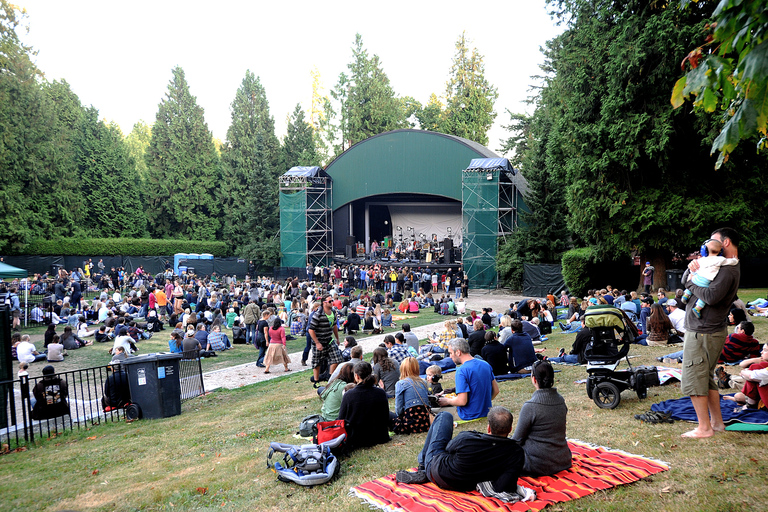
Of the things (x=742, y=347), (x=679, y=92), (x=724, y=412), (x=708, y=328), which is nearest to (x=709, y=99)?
(x=679, y=92)

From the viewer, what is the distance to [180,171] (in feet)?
154

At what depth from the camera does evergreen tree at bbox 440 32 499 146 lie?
50719 mm

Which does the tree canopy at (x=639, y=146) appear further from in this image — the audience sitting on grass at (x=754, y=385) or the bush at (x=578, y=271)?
the audience sitting on grass at (x=754, y=385)

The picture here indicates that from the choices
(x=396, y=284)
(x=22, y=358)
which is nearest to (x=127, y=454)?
(x=22, y=358)

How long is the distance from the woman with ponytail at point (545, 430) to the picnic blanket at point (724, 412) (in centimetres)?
197

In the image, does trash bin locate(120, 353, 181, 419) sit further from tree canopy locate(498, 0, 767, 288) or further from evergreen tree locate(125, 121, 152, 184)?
evergreen tree locate(125, 121, 152, 184)

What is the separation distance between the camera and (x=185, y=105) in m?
48.1

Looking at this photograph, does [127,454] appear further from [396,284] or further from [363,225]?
[363,225]

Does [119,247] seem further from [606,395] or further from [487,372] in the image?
[606,395]

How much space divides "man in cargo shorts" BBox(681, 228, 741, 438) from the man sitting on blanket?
5.73 feet

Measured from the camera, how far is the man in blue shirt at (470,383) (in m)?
6.19

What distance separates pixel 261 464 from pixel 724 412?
488cm

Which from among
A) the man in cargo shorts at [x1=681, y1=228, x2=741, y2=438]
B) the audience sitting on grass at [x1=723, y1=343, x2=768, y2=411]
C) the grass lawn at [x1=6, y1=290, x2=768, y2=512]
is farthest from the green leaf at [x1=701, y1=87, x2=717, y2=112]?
the audience sitting on grass at [x1=723, y1=343, x2=768, y2=411]

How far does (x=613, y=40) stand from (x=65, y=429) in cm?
1993
